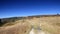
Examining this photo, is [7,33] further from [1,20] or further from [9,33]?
[1,20]

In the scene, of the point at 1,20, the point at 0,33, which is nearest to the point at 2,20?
the point at 1,20

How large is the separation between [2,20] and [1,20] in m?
0.38

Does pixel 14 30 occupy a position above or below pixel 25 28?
above

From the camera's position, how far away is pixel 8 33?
65.1 ft

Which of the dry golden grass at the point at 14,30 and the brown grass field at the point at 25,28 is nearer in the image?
the dry golden grass at the point at 14,30

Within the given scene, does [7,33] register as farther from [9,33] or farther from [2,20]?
[2,20]

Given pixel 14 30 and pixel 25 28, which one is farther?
pixel 25 28

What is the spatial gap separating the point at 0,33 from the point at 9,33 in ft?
5.72

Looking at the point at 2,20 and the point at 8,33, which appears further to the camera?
the point at 2,20

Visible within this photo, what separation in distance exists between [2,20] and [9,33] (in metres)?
25.2

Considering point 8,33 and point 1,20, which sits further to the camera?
point 1,20

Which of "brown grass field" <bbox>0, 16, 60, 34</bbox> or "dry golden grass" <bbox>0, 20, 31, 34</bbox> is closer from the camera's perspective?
"dry golden grass" <bbox>0, 20, 31, 34</bbox>

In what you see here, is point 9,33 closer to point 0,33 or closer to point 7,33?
point 7,33

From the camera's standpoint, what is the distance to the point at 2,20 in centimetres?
4438
